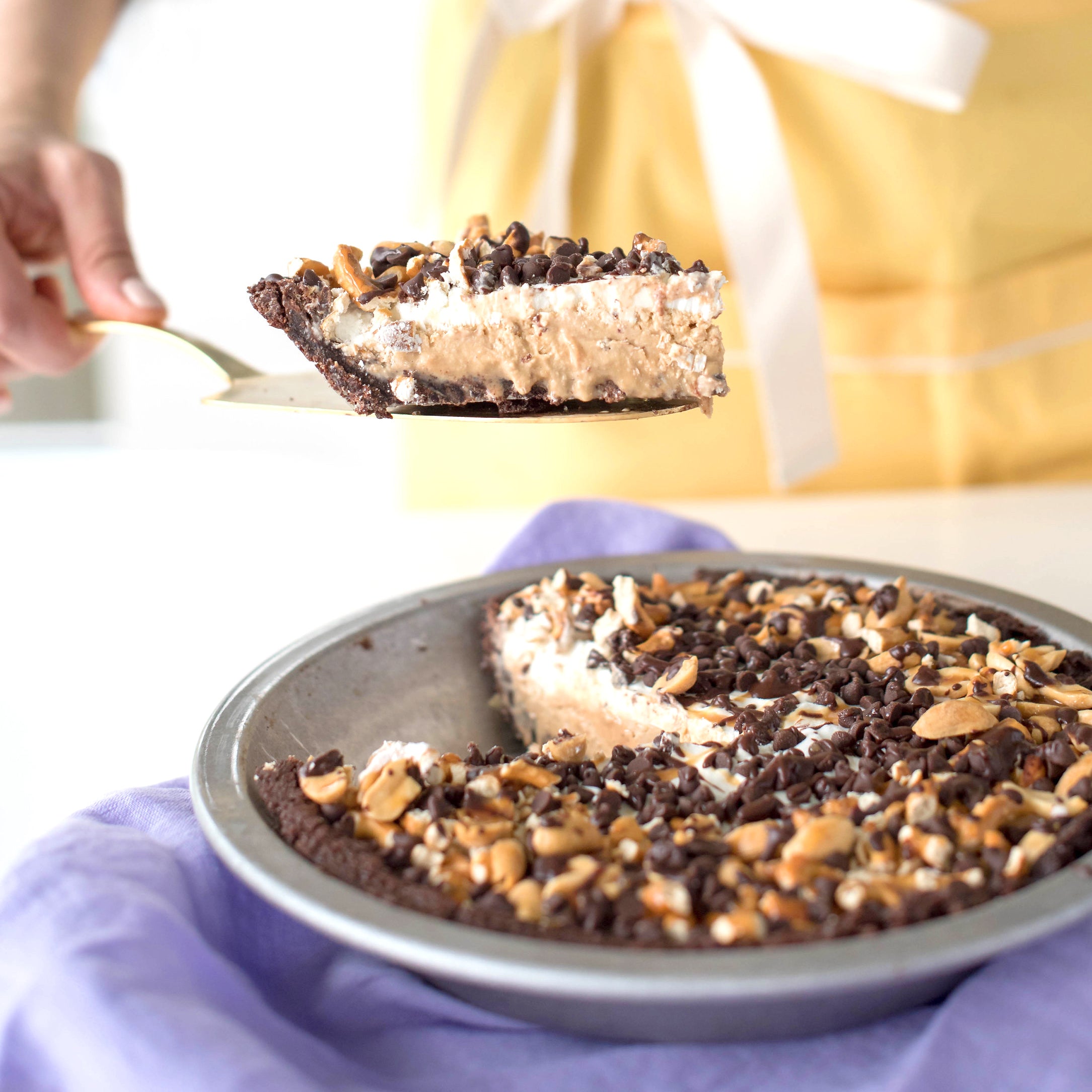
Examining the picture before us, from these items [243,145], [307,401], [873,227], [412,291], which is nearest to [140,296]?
[307,401]

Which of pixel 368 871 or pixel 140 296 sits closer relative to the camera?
pixel 368 871

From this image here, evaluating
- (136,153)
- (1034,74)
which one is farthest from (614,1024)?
(136,153)

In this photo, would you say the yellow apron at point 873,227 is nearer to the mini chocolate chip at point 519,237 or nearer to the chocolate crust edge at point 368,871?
the mini chocolate chip at point 519,237

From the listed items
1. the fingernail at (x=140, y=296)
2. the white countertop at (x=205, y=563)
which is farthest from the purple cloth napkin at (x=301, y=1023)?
the fingernail at (x=140, y=296)

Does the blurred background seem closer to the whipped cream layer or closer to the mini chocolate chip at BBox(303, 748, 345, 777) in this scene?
the whipped cream layer

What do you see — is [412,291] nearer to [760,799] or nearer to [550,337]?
[550,337]

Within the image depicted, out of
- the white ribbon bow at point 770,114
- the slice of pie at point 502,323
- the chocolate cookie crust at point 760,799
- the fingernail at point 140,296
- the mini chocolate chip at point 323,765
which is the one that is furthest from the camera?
the white ribbon bow at point 770,114
